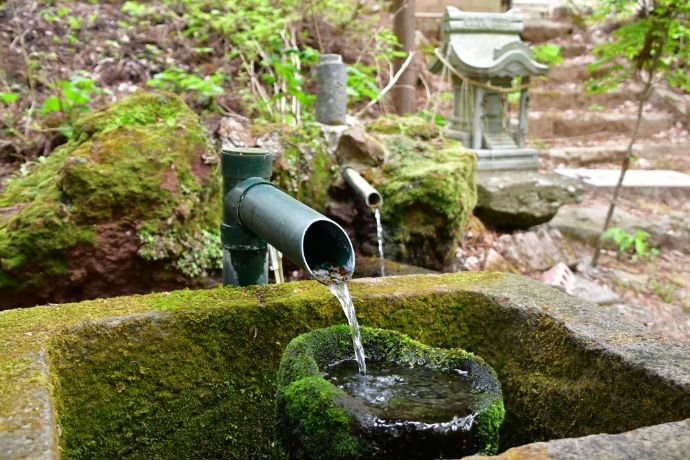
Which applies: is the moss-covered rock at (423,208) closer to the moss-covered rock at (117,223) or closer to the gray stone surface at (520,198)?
the moss-covered rock at (117,223)

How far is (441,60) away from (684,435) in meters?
6.53

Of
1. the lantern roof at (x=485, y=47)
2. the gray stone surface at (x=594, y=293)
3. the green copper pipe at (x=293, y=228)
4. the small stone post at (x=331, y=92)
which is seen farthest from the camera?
the lantern roof at (x=485, y=47)

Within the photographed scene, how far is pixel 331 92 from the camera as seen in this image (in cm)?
499

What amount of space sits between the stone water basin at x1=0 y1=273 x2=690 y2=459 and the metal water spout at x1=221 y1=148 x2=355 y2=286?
13 cm

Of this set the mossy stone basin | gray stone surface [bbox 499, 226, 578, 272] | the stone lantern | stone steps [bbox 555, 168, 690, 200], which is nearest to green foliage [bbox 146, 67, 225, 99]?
the stone lantern

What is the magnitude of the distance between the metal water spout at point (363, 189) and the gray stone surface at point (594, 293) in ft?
9.14

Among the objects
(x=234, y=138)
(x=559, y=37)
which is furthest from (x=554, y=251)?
(x=559, y=37)

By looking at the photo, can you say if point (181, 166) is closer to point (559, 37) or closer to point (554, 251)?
point (554, 251)

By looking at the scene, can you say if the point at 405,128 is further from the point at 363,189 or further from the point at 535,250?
the point at 535,250

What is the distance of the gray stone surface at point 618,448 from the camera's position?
4.08 ft

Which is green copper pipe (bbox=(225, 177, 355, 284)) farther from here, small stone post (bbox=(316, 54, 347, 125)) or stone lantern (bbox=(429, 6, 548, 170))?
stone lantern (bbox=(429, 6, 548, 170))

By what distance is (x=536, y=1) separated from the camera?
1452 centimetres

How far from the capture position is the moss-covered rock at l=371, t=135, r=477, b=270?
14.5ft

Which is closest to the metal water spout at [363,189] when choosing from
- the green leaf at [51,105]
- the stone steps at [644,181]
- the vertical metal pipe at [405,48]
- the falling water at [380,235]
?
the falling water at [380,235]
